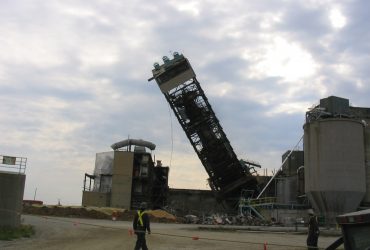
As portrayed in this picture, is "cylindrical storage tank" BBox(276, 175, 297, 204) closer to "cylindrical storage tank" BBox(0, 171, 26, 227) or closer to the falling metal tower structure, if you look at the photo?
the falling metal tower structure

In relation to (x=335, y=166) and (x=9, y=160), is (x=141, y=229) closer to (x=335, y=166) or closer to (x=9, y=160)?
(x=9, y=160)

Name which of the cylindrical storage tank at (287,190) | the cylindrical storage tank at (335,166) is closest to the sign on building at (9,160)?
the cylindrical storage tank at (335,166)

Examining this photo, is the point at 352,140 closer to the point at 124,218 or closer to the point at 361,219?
the point at 124,218

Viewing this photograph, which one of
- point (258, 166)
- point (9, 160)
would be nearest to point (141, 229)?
point (9, 160)

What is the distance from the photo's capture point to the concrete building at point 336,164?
40.4 metres

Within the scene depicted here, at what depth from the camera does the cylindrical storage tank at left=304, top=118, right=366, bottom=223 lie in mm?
40375

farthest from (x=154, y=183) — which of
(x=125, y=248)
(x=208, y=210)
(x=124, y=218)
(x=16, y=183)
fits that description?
(x=125, y=248)

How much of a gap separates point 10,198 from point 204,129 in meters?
24.9

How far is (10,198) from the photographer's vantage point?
79.0ft

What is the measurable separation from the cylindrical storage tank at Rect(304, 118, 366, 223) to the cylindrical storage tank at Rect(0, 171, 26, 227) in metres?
25.1

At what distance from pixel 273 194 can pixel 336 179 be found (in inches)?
642

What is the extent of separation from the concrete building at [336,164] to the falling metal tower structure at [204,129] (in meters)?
8.30

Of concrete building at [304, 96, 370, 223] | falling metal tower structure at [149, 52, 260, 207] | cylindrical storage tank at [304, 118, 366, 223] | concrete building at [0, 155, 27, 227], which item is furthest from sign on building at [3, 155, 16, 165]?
concrete building at [304, 96, 370, 223]

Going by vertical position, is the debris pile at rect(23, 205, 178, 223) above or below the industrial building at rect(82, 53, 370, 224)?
below
